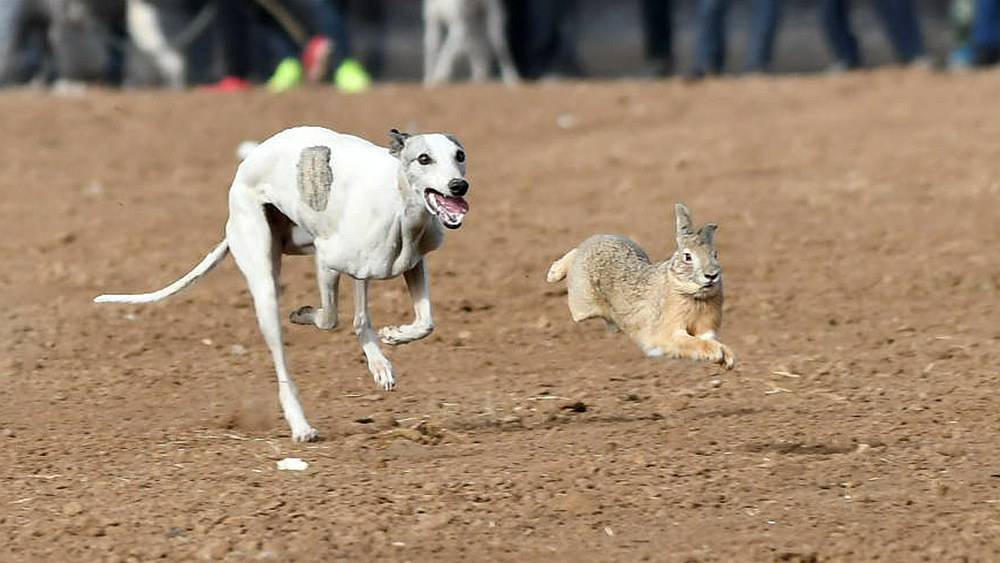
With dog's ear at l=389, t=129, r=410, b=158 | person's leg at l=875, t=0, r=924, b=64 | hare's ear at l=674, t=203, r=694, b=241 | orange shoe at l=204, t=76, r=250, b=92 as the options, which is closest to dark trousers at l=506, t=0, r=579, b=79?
orange shoe at l=204, t=76, r=250, b=92

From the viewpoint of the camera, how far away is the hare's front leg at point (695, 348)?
695 cm

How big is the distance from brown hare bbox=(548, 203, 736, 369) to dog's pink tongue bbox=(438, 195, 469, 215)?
710 millimetres

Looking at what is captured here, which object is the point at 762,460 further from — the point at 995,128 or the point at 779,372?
the point at 995,128

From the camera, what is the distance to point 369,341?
766 centimetres

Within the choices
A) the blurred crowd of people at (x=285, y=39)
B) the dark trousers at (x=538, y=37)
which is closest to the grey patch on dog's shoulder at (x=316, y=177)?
the blurred crowd of people at (x=285, y=39)

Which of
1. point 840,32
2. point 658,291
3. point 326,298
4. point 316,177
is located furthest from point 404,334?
point 840,32

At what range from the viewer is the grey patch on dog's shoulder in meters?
7.31

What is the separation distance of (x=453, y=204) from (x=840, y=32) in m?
12.2

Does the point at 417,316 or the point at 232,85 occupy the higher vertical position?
the point at 232,85

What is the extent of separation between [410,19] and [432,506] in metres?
20.7

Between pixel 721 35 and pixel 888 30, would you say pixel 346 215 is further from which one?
pixel 888 30

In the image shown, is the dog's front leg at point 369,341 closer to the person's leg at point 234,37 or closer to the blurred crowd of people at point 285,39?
the blurred crowd of people at point 285,39

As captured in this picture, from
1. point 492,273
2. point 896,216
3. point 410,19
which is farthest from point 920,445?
point 410,19

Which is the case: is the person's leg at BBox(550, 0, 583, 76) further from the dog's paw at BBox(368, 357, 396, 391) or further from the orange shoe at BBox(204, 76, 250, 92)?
the dog's paw at BBox(368, 357, 396, 391)
